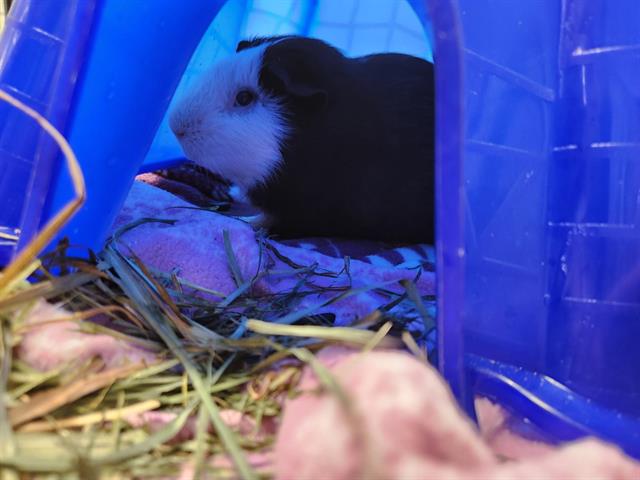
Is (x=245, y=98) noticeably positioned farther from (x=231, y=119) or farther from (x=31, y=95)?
(x=31, y=95)

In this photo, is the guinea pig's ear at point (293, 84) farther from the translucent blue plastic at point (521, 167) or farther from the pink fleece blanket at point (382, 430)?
the pink fleece blanket at point (382, 430)

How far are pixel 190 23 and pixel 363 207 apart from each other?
786 mm

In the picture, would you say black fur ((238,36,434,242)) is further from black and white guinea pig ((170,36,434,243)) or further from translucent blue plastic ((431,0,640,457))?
translucent blue plastic ((431,0,640,457))

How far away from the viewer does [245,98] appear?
5.88ft

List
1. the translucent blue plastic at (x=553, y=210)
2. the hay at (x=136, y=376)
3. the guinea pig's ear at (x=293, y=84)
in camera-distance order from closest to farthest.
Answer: the hay at (x=136, y=376) < the translucent blue plastic at (x=553, y=210) < the guinea pig's ear at (x=293, y=84)

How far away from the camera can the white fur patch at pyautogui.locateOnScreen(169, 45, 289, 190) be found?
5.79 ft

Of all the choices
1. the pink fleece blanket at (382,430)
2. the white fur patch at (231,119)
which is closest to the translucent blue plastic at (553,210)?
the pink fleece blanket at (382,430)

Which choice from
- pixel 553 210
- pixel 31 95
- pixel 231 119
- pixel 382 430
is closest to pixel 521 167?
pixel 553 210

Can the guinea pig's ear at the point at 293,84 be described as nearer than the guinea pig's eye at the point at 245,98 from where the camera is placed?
Yes

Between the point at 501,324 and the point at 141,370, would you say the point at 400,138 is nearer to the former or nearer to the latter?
the point at 501,324

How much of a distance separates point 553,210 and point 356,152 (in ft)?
2.85

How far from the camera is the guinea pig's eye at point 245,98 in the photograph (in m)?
1.79

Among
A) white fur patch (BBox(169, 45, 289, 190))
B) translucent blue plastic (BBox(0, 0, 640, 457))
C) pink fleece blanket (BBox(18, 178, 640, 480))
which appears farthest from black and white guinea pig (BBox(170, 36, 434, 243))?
pink fleece blanket (BBox(18, 178, 640, 480))

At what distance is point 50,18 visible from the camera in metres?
1.04
